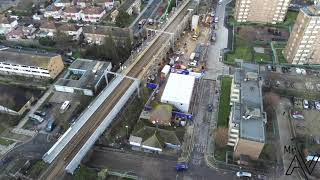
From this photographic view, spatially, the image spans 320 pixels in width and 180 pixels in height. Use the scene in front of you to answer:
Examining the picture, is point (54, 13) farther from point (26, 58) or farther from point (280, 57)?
point (280, 57)

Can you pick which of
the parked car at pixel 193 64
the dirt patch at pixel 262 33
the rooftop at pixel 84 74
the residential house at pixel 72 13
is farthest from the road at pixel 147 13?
the dirt patch at pixel 262 33

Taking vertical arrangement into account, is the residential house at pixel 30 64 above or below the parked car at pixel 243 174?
above

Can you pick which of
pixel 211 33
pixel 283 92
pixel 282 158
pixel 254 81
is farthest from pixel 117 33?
pixel 282 158

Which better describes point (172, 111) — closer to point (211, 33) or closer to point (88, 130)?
point (88, 130)

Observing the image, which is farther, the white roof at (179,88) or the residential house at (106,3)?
the residential house at (106,3)

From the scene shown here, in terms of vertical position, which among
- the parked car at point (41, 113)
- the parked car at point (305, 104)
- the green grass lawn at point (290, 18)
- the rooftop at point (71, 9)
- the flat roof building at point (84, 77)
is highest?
the rooftop at point (71, 9)

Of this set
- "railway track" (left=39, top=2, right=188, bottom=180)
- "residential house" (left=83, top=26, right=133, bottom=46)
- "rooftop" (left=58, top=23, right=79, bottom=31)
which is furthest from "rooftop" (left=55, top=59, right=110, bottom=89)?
"rooftop" (left=58, top=23, right=79, bottom=31)

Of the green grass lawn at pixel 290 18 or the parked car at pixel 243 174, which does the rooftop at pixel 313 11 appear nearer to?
the green grass lawn at pixel 290 18
